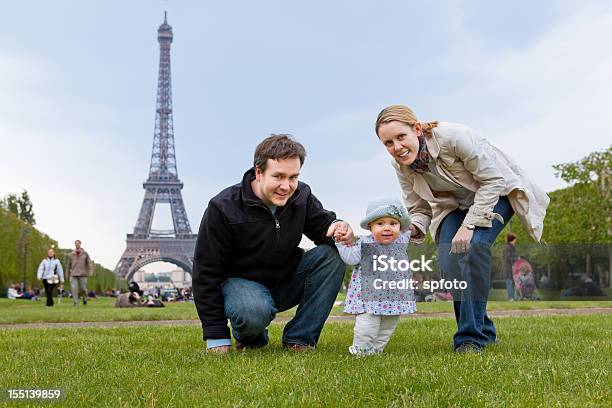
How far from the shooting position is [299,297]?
4.98 m

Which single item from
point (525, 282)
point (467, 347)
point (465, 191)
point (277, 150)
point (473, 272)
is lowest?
point (467, 347)

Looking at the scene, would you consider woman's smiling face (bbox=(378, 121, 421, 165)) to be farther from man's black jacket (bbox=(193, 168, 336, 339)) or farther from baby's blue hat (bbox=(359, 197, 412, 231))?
man's black jacket (bbox=(193, 168, 336, 339))

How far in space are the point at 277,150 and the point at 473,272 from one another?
5.31 feet

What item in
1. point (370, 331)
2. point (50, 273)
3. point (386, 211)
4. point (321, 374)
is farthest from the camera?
point (50, 273)

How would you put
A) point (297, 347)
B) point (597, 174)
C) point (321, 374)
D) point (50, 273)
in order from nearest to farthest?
point (321, 374) < point (297, 347) < point (50, 273) < point (597, 174)

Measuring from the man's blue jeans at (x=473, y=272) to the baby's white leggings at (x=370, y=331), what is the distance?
524 mm

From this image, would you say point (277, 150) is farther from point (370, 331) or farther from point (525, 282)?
point (525, 282)

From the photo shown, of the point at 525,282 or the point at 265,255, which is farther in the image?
the point at 525,282

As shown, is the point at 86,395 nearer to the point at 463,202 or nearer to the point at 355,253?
the point at 355,253

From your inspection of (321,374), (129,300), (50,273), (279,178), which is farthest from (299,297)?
(50,273)

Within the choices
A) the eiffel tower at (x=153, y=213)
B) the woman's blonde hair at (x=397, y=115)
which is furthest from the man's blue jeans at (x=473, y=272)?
the eiffel tower at (x=153, y=213)

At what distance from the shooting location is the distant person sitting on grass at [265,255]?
4.46m

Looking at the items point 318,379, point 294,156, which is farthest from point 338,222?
point 318,379

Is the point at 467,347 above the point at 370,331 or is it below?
below
